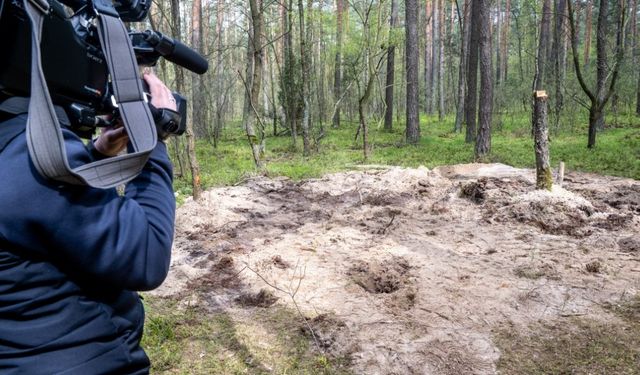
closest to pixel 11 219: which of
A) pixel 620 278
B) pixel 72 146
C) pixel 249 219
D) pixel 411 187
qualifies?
pixel 72 146

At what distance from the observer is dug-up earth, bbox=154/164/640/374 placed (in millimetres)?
3170

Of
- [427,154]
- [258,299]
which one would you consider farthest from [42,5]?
[427,154]

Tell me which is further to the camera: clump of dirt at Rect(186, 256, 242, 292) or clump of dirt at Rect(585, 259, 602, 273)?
clump of dirt at Rect(186, 256, 242, 292)

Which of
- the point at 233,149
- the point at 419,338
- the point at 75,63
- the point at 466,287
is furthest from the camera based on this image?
the point at 233,149

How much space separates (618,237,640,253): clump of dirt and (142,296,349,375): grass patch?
3.41m

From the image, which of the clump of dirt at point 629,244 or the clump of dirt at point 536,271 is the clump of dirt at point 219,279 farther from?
the clump of dirt at point 629,244

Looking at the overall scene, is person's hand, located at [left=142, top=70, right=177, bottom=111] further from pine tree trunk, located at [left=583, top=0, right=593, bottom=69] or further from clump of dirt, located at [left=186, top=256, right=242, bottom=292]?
pine tree trunk, located at [left=583, top=0, right=593, bottom=69]

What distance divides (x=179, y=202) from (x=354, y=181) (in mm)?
3295

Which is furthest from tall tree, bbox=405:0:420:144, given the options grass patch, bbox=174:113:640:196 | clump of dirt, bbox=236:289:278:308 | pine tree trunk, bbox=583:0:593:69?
pine tree trunk, bbox=583:0:593:69

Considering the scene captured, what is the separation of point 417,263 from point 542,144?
3383mm

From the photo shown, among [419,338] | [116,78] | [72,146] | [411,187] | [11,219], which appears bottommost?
[419,338]

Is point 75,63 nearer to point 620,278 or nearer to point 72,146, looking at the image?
point 72,146

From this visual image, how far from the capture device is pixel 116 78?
3.73ft

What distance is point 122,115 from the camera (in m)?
1.12
